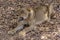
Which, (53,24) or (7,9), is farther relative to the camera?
(7,9)

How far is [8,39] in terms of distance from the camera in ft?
15.6

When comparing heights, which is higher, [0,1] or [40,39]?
[0,1]

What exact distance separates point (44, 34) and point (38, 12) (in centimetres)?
50

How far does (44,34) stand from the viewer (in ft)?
16.3

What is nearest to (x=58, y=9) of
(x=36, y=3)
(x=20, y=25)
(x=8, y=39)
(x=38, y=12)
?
(x=36, y=3)

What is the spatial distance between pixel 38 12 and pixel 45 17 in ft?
0.85

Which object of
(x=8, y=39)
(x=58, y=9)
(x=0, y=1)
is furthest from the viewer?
(x=0, y=1)

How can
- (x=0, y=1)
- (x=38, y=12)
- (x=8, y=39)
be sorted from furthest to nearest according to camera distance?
(x=0, y=1)
(x=38, y=12)
(x=8, y=39)

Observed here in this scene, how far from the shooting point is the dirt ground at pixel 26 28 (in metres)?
4.86

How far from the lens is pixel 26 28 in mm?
5074

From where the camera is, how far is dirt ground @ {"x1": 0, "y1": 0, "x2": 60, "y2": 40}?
15.9 ft

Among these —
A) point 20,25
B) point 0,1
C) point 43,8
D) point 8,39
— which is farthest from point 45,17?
point 0,1

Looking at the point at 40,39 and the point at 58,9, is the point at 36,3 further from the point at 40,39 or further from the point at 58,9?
the point at 40,39

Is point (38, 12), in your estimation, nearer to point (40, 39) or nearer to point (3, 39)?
point (40, 39)
